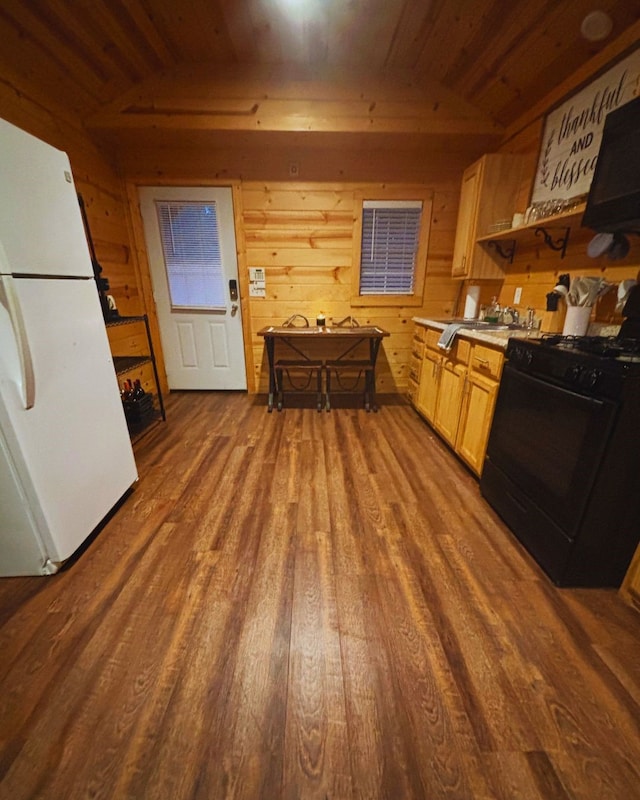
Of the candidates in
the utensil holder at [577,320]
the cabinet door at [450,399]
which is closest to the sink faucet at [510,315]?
the cabinet door at [450,399]

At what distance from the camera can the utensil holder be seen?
1777 millimetres

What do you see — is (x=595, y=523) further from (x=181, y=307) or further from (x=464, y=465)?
(x=181, y=307)

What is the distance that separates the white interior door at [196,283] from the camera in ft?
10.6

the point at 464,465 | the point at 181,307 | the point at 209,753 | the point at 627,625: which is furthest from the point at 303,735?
the point at 181,307

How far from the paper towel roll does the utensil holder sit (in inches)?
48.1

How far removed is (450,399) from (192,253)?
295cm

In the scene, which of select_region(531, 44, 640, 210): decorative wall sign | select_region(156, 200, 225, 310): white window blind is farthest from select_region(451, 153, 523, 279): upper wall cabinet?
select_region(156, 200, 225, 310): white window blind

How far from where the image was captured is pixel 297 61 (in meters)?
2.57

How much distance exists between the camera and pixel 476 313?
3.04 m

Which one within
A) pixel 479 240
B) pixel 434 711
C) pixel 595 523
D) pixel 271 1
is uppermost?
pixel 271 1

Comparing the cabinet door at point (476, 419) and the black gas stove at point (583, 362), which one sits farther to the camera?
the cabinet door at point (476, 419)

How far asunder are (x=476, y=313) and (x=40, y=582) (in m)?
3.57

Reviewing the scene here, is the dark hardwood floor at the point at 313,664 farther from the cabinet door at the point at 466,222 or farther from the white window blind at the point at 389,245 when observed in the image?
the white window blind at the point at 389,245

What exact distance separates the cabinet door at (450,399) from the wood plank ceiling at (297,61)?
2.02 metres
